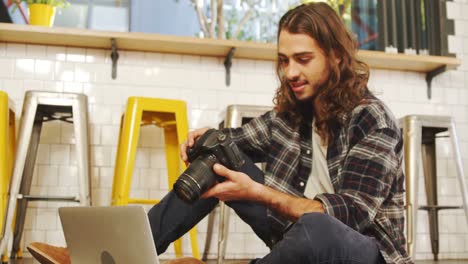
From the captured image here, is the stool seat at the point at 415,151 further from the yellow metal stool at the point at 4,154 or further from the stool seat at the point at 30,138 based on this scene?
the yellow metal stool at the point at 4,154

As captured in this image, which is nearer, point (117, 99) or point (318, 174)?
point (318, 174)

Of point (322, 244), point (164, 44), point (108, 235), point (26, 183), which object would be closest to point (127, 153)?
point (26, 183)

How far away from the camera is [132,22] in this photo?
141 inches

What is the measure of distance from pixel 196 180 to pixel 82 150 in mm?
1351

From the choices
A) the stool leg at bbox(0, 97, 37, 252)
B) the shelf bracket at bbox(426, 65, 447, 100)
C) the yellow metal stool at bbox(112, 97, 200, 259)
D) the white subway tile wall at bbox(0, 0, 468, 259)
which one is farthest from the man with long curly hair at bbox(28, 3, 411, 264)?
the shelf bracket at bbox(426, 65, 447, 100)

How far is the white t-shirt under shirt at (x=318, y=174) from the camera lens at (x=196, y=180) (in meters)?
0.35

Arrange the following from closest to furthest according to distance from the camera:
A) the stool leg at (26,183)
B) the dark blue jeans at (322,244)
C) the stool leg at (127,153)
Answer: the dark blue jeans at (322,244) < the stool leg at (127,153) < the stool leg at (26,183)

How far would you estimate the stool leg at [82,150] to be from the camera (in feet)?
7.98

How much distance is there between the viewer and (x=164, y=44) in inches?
111

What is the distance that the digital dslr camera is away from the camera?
119 centimetres

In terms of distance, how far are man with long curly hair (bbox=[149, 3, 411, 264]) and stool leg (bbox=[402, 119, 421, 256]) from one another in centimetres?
109

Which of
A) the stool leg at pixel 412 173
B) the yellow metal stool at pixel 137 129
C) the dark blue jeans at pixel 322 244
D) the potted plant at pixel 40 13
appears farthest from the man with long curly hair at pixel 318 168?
the potted plant at pixel 40 13

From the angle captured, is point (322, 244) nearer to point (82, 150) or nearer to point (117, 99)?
point (82, 150)

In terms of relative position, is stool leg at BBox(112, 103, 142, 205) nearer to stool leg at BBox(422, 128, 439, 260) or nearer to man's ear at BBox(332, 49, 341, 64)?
man's ear at BBox(332, 49, 341, 64)
